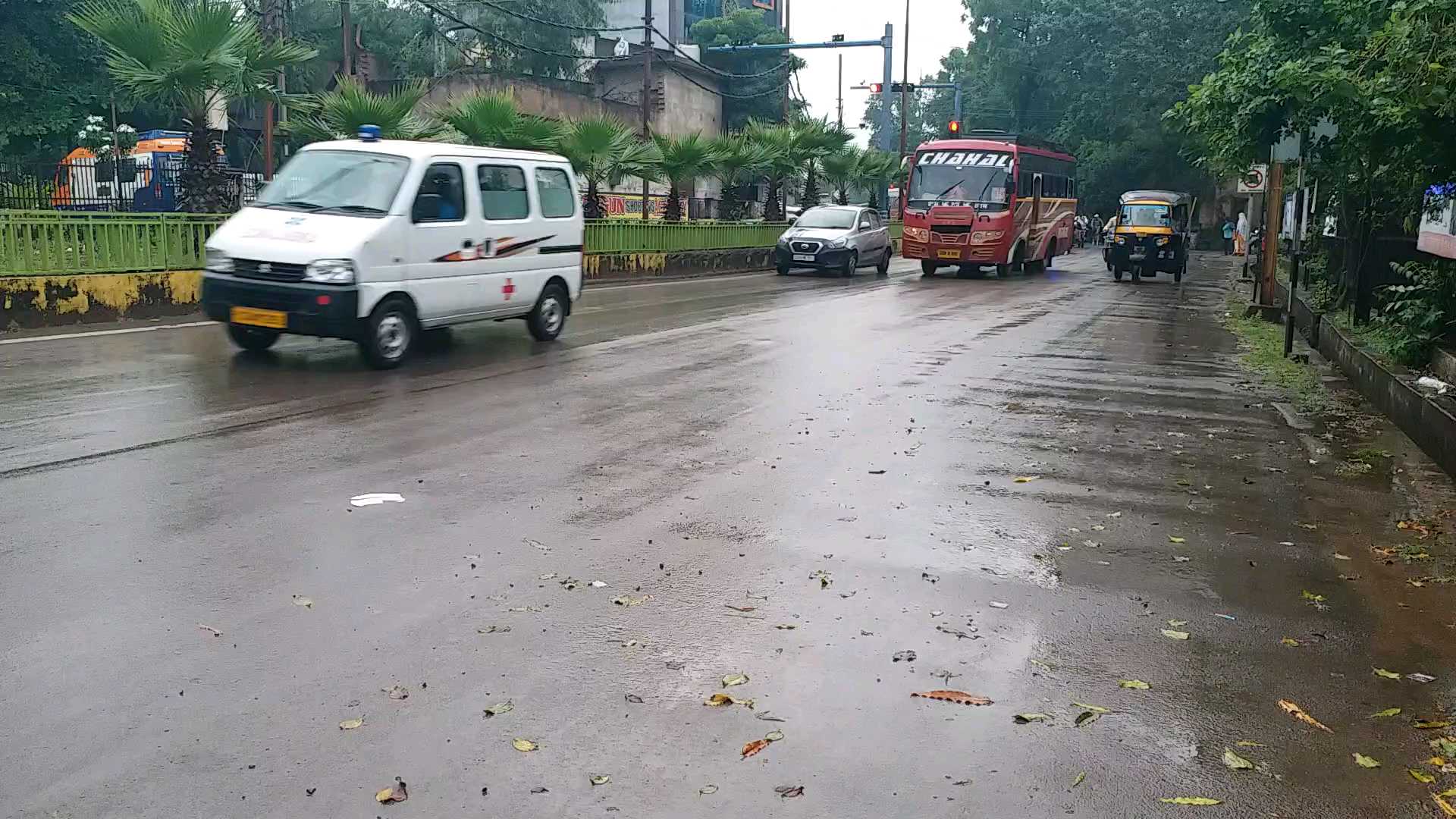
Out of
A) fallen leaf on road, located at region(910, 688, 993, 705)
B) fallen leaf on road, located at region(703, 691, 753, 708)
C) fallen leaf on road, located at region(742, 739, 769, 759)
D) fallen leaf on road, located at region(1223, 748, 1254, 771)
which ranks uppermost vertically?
fallen leaf on road, located at region(703, 691, 753, 708)

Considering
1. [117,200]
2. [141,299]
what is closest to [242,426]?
[141,299]

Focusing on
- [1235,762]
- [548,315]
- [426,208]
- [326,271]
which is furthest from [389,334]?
[1235,762]

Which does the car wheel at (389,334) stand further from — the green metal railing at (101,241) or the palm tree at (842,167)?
the palm tree at (842,167)

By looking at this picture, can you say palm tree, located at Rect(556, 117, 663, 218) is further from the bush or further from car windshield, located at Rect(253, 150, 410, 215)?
the bush

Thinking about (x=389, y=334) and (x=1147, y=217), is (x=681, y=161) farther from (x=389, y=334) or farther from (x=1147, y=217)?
(x=389, y=334)

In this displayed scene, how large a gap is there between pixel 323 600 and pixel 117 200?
1633cm

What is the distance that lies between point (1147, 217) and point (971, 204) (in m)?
4.73

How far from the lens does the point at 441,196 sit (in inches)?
458

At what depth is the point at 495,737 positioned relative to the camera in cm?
379

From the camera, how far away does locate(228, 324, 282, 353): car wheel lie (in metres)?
11.7

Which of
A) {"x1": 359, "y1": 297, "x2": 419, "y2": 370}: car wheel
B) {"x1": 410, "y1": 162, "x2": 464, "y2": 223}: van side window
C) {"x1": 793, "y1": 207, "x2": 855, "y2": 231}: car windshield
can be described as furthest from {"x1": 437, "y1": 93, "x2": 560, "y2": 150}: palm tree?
{"x1": 359, "y1": 297, "x2": 419, "y2": 370}: car wheel

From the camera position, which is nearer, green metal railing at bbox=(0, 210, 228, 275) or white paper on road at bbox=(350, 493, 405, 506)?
white paper on road at bbox=(350, 493, 405, 506)

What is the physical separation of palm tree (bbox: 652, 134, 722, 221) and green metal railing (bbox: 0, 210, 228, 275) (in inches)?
577

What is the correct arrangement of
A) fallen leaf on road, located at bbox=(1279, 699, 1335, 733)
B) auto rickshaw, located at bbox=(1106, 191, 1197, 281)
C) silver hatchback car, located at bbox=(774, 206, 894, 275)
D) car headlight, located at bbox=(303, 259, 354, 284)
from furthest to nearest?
1. auto rickshaw, located at bbox=(1106, 191, 1197, 281)
2. silver hatchback car, located at bbox=(774, 206, 894, 275)
3. car headlight, located at bbox=(303, 259, 354, 284)
4. fallen leaf on road, located at bbox=(1279, 699, 1335, 733)
